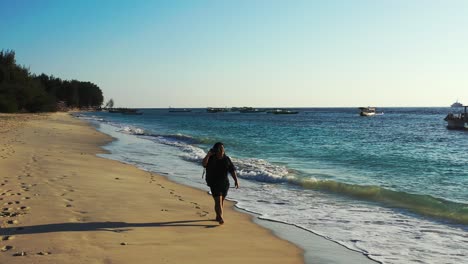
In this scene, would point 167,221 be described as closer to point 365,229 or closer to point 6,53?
point 365,229

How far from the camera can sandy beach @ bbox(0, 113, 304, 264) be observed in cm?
617

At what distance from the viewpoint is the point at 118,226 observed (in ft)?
25.4

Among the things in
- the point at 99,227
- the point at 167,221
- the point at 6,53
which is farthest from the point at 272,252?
the point at 6,53

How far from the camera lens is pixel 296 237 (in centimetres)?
798

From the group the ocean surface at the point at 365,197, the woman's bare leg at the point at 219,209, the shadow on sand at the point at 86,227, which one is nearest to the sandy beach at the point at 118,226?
the shadow on sand at the point at 86,227

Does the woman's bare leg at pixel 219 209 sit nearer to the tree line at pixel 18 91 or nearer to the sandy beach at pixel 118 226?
the sandy beach at pixel 118 226

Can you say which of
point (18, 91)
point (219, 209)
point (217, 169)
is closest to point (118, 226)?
point (219, 209)

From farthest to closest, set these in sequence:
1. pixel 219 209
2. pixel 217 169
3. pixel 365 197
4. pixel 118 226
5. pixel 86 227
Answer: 1. pixel 365 197
2. pixel 217 169
3. pixel 219 209
4. pixel 118 226
5. pixel 86 227

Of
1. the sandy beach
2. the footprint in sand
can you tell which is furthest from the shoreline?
the footprint in sand

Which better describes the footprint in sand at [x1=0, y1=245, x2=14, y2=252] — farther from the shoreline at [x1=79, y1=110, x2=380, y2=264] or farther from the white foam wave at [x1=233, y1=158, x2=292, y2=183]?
the white foam wave at [x1=233, y1=158, x2=292, y2=183]

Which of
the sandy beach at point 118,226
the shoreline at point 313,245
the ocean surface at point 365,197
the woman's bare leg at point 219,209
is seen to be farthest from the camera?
the woman's bare leg at point 219,209

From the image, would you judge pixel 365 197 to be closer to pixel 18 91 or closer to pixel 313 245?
pixel 313 245

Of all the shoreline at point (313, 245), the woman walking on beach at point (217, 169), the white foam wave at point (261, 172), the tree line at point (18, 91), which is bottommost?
the white foam wave at point (261, 172)

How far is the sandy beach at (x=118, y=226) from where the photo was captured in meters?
6.17
